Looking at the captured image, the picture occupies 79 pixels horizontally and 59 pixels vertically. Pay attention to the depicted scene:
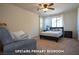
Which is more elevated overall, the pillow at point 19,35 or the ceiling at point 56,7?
the ceiling at point 56,7

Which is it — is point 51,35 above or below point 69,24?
below

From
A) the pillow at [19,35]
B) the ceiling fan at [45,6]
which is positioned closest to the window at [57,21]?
the ceiling fan at [45,6]

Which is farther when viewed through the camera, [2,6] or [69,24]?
[69,24]

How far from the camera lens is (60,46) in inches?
65.4

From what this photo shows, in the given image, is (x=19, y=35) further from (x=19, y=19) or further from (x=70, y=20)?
(x=70, y=20)

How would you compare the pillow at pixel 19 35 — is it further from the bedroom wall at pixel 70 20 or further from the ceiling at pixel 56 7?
the bedroom wall at pixel 70 20

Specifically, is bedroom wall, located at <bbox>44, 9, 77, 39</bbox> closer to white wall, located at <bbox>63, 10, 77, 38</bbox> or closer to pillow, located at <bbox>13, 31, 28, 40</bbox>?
white wall, located at <bbox>63, 10, 77, 38</bbox>

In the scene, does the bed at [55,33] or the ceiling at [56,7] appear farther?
the bed at [55,33]

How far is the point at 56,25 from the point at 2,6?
3.40 ft

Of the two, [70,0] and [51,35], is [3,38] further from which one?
[70,0]

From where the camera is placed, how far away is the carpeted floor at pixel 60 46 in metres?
1.64

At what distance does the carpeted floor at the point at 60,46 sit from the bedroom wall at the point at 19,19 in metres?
0.26
